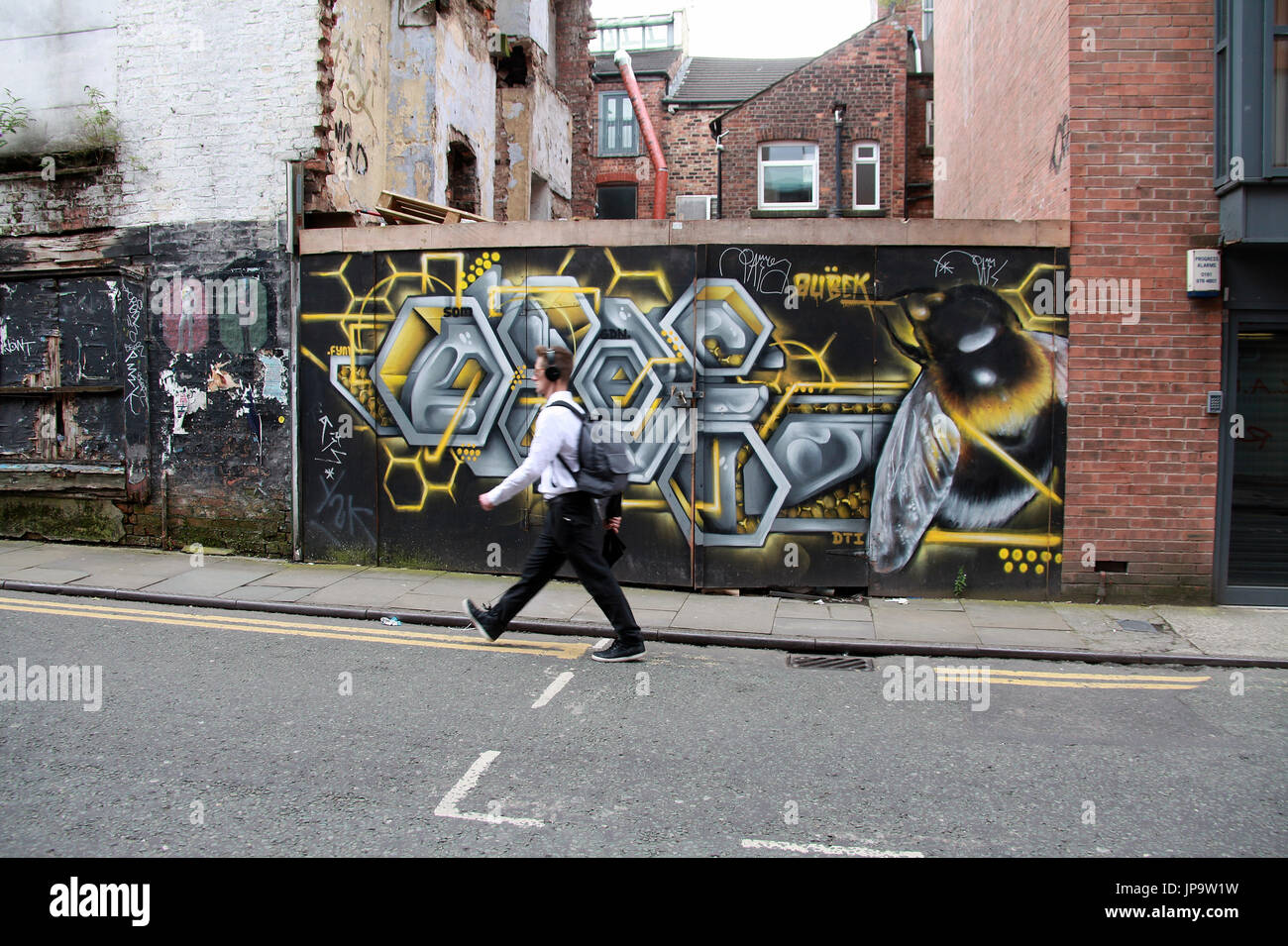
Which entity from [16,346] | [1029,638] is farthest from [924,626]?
[16,346]

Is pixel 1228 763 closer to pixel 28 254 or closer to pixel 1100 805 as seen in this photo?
pixel 1100 805

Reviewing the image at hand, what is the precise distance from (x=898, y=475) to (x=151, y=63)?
356 inches

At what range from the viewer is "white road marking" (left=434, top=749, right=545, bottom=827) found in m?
3.65

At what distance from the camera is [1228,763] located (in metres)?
4.41

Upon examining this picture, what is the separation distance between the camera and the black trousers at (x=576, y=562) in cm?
589

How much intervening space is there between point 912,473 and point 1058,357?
5.38ft

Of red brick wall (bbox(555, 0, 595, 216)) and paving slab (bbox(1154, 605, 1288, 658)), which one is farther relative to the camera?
red brick wall (bbox(555, 0, 595, 216))

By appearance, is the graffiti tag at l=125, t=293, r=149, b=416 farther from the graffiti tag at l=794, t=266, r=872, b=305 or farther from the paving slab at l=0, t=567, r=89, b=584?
the graffiti tag at l=794, t=266, r=872, b=305

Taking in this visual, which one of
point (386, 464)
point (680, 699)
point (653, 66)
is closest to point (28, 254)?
point (386, 464)

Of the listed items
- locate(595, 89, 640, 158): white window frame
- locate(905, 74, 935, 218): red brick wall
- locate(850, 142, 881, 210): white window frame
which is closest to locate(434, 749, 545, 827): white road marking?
locate(850, 142, 881, 210): white window frame

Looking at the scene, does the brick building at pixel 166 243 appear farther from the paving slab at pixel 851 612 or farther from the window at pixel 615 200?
the window at pixel 615 200

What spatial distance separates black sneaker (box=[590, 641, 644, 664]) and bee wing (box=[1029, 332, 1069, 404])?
452cm

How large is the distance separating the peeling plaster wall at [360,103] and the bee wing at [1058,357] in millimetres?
7352
